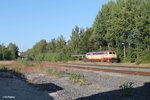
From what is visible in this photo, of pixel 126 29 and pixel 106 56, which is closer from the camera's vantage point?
pixel 126 29

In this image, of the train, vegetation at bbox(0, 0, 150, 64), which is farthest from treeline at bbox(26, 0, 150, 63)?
the train

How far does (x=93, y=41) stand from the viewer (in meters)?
90.9

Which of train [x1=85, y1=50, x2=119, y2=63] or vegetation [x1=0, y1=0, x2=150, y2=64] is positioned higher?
vegetation [x1=0, y1=0, x2=150, y2=64]

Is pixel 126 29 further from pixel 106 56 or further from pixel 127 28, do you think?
pixel 106 56

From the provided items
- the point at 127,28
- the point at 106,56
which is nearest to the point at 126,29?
the point at 127,28

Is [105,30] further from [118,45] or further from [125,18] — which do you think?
[125,18]

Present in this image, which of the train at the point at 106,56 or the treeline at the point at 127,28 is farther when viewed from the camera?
the train at the point at 106,56

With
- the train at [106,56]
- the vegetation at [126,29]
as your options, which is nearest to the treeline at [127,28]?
the vegetation at [126,29]

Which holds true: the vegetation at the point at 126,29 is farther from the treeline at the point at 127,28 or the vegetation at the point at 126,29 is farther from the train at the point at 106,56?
the train at the point at 106,56

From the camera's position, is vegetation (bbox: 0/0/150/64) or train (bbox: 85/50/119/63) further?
train (bbox: 85/50/119/63)

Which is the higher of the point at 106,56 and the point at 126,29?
the point at 126,29

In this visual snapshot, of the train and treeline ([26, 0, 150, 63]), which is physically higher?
treeline ([26, 0, 150, 63])

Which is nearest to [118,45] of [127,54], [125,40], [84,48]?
[125,40]

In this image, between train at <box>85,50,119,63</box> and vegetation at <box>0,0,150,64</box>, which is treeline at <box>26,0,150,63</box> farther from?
train at <box>85,50,119,63</box>
